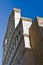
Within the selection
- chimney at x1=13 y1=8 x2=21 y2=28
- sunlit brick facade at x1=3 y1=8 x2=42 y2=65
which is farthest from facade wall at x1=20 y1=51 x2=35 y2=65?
chimney at x1=13 y1=8 x2=21 y2=28

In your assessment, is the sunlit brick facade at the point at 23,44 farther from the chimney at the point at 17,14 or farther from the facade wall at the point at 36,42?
the chimney at the point at 17,14

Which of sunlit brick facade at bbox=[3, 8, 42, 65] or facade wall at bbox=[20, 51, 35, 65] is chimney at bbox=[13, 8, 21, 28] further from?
facade wall at bbox=[20, 51, 35, 65]

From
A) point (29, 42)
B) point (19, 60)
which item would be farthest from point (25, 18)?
point (19, 60)

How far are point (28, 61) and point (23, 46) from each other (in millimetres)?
1732

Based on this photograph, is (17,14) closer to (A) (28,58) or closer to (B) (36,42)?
(B) (36,42)

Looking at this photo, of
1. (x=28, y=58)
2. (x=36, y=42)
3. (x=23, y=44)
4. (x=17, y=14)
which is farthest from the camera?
(x=17, y=14)

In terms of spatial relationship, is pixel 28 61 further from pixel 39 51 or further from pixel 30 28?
pixel 30 28

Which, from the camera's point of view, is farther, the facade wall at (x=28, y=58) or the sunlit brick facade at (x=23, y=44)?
the sunlit brick facade at (x=23, y=44)

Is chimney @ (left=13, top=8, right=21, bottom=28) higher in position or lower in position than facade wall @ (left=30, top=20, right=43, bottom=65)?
higher

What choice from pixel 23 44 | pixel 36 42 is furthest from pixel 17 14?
pixel 36 42

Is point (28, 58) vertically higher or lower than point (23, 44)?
lower

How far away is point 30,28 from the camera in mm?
18500

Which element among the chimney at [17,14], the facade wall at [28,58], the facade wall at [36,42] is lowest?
the facade wall at [28,58]

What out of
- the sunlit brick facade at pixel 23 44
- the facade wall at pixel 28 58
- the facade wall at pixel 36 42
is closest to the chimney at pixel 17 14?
the sunlit brick facade at pixel 23 44
